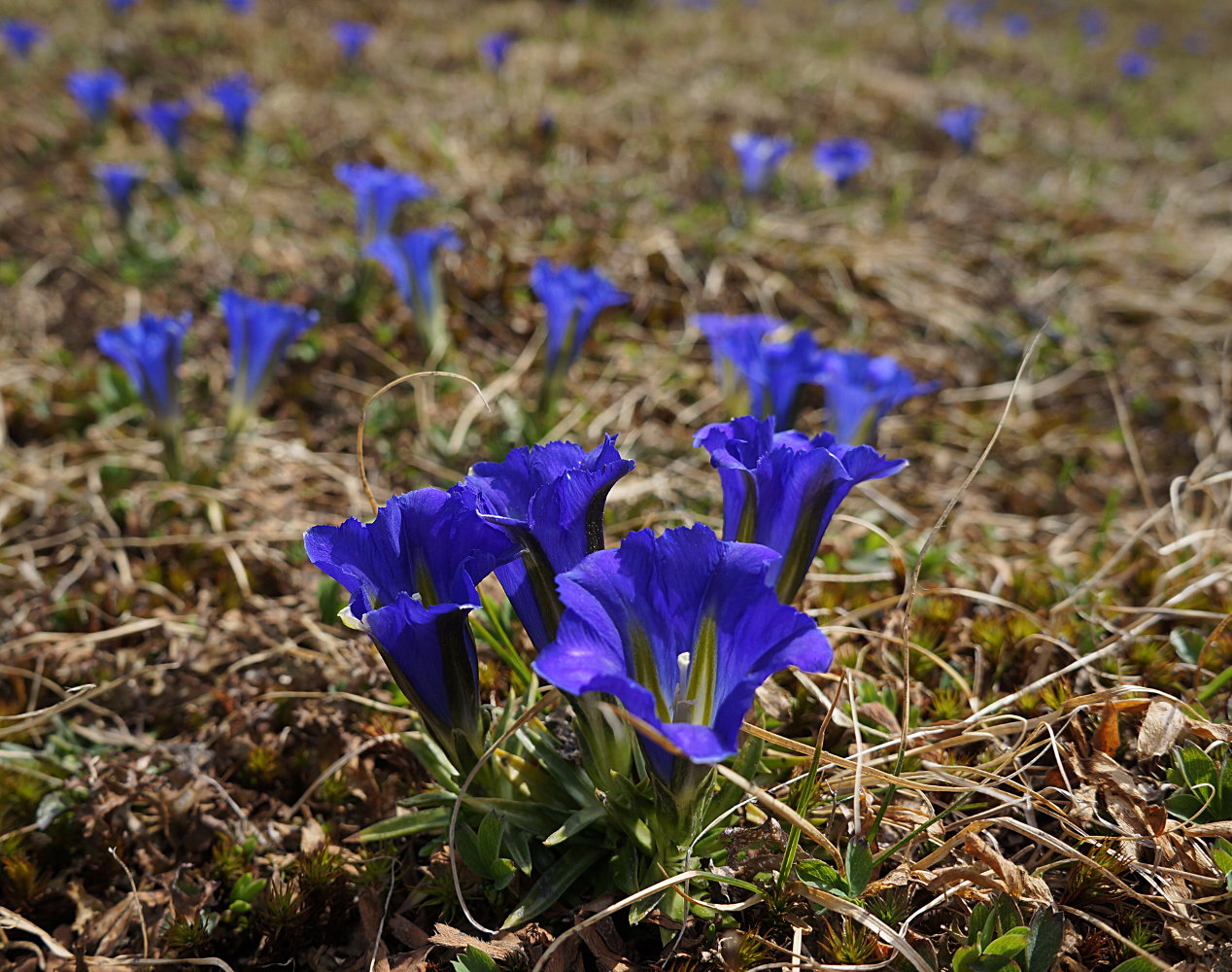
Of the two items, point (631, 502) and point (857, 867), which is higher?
point (857, 867)

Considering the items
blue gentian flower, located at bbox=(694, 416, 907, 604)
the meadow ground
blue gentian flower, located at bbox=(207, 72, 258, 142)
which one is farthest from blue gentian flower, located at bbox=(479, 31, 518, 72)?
blue gentian flower, located at bbox=(694, 416, 907, 604)

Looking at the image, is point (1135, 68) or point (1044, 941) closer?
point (1044, 941)

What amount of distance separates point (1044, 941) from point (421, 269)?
294 centimetres

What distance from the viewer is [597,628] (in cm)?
126

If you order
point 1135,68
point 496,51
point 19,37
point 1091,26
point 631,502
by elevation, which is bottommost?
point 631,502

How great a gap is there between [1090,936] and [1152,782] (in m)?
0.40

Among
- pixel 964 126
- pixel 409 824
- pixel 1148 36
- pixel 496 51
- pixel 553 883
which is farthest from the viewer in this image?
pixel 1148 36

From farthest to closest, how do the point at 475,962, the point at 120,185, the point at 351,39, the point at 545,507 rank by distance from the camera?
the point at 351,39
the point at 120,185
the point at 475,962
the point at 545,507

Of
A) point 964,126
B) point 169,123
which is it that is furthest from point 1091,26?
point 169,123

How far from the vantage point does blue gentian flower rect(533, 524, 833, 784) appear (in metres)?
1.17

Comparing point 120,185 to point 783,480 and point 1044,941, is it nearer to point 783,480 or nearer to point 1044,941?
point 783,480

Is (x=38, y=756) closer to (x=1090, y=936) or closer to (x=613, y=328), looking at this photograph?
(x=1090, y=936)

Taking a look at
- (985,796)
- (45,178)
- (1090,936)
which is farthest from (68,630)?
(45,178)

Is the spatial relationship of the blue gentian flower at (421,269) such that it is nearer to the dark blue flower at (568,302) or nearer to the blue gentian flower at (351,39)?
the dark blue flower at (568,302)
